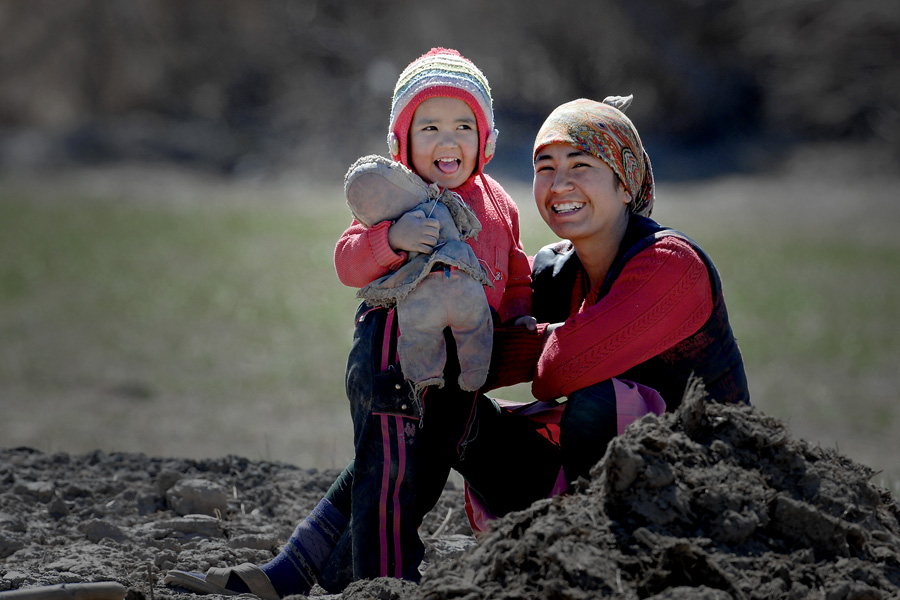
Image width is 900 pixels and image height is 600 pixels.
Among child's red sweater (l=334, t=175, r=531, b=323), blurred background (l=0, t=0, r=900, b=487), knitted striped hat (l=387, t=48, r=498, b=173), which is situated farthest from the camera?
blurred background (l=0, t=0, r=900, b=487)

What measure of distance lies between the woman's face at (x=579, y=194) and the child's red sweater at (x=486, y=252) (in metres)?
0.15

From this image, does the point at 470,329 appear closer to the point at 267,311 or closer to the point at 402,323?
the point at 402,323

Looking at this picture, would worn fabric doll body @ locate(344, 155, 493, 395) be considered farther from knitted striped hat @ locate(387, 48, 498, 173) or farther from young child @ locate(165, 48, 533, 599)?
knitted striped hat @ locate(387, 48, 498, 173)

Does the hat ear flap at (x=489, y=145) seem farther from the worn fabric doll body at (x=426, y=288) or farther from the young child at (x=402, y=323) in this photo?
the worn fabric doll body at (x=426, y=288)

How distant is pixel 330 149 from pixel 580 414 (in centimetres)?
1876

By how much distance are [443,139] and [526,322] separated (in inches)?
25.3

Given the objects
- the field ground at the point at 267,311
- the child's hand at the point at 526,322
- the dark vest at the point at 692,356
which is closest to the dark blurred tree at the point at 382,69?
the field ground at the point at 267,311

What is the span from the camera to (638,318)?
316cm

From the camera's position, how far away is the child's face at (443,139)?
336cm

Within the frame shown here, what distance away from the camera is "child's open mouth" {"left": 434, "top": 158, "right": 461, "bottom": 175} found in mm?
3387

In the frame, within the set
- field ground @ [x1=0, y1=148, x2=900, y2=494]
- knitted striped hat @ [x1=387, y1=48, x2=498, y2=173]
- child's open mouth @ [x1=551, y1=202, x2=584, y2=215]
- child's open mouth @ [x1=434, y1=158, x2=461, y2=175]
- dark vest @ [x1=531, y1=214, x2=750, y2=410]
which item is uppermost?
field ground @ [x1=0, y1=148, x2=900, y2=494]

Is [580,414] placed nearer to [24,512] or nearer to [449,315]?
[449,315]

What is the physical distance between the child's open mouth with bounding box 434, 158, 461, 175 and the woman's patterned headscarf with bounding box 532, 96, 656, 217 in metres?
0.30

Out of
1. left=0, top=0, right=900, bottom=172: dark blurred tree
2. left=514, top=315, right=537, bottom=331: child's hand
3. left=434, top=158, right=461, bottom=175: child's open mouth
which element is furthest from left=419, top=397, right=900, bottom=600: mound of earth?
left=0, top=0, right=900, bottom=172: dark blurred tree
